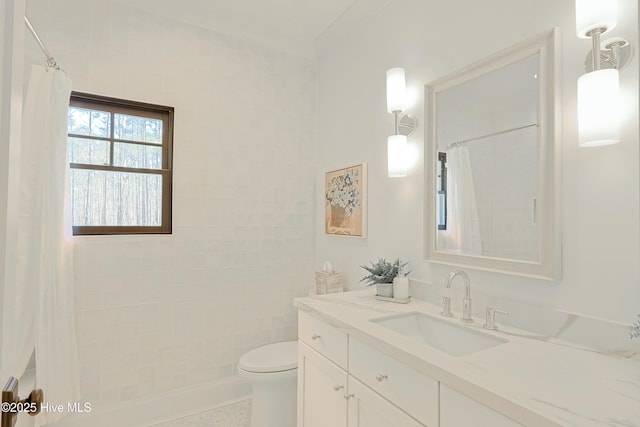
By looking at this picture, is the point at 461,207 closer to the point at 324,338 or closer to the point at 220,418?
the point at 324,338

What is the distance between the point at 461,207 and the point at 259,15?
1.86 metres

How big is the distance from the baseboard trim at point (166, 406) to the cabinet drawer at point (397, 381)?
1.49 m

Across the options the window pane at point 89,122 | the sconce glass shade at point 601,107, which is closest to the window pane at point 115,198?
the window pane at point 89,122

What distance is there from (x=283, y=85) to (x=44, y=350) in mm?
2249

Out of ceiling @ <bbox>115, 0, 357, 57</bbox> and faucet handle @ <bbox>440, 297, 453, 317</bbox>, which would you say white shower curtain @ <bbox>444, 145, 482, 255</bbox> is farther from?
ceiling @ <bbox>115, 0, 357, 57</bbox>

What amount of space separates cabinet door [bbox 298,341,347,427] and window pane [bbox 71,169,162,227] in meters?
1.39

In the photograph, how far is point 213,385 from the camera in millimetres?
2420

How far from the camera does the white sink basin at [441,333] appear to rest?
4.30 ft

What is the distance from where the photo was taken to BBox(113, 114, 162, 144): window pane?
2258 mm

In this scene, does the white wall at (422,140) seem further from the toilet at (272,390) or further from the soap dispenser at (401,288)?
the toilet at (272,390)

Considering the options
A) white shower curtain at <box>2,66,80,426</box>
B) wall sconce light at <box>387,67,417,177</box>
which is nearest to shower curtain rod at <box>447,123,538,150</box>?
wall sconce light at <box>387,67,417,177</box>

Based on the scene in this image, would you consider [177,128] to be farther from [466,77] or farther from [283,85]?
[466,77]

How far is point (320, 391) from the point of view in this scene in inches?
61.2

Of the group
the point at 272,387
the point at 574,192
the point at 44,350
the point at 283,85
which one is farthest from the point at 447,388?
the point at 283,85
